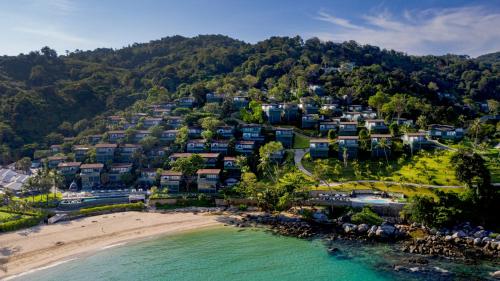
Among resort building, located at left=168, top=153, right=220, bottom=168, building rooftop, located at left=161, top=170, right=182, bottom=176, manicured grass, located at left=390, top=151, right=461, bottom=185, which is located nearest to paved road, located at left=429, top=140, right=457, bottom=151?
manicured grass, located at left=390, top=151, right=461, bottom=185

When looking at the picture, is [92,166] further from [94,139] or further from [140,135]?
[94,139]

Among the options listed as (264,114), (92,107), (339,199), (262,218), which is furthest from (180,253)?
(92,107)

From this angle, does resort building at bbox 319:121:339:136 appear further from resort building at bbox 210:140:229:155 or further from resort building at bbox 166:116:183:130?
resort building at bbox 166:116:183:130

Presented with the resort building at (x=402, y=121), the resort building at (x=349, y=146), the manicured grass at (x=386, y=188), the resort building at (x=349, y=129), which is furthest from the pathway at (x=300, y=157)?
the resort building at (x=402, y=121)

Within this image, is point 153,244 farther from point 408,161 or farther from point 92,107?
point 92,107

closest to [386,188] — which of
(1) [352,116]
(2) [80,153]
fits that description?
(1) [352,116]

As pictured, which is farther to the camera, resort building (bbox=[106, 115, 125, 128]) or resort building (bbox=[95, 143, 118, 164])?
resort building (bbox=[106, 115, 125, 128])

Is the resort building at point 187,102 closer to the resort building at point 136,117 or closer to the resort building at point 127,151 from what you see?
the resort building at point 136,117
